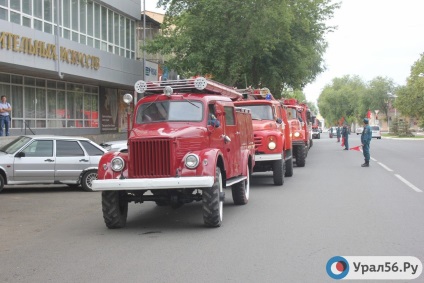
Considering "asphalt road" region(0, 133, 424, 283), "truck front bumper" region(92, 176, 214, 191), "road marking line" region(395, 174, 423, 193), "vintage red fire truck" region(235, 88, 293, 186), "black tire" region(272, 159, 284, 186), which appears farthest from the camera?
"black tire" region(272, 159, 284, 186)

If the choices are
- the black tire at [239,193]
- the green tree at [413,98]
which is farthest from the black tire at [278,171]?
the green tree at [413,98]

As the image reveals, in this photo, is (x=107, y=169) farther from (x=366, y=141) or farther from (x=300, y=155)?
(x=366, y=141)

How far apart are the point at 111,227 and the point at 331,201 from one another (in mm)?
5010

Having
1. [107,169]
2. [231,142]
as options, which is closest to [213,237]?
[107,169]

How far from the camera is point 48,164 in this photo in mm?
14352

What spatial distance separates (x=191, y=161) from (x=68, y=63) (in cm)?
1852

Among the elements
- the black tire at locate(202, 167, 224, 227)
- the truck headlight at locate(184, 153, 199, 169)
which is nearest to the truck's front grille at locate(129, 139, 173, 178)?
the truck headlight at locate(184, 153, 199, 169)

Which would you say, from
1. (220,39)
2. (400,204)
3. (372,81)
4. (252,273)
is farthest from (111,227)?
(372,81)

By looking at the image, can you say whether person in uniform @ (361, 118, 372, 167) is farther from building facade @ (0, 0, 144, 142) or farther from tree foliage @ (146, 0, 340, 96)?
building facade @ (0, 0, 144, 142)

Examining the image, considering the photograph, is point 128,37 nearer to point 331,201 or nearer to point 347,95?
point 331,201

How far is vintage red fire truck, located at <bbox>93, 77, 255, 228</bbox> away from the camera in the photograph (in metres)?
8.59

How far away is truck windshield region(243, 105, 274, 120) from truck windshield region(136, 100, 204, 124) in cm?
598

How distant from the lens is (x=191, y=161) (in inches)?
340

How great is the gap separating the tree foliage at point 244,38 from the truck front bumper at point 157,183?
18.6 metres
